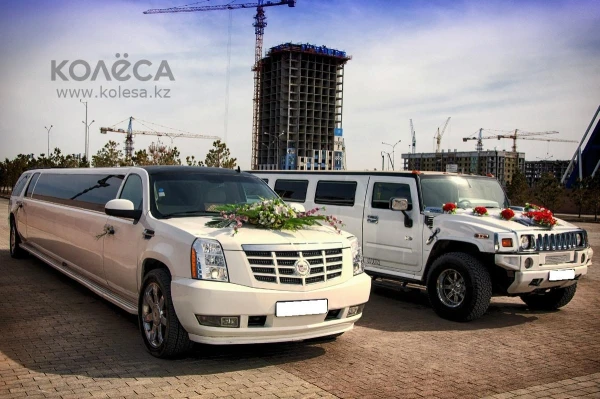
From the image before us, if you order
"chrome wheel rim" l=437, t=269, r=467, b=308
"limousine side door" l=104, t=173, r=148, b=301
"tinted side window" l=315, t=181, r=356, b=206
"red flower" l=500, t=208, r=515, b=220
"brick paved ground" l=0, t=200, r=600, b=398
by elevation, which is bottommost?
"brick paved ground" l=0, t=200, r=600, b=398

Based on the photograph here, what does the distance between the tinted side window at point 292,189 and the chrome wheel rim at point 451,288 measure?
11.4 feet

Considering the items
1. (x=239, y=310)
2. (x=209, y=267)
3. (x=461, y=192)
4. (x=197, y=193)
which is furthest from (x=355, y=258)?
(x=461, y=192)

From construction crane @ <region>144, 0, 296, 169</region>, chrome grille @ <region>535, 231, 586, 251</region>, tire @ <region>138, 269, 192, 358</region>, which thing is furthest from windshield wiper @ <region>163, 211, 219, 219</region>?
construction crane @ <region>144, 0, 296, 169</region>

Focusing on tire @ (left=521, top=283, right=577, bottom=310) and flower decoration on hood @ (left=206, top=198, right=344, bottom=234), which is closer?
flower decoration on hood @ (left=206, top=198, right=344, bottom=234)

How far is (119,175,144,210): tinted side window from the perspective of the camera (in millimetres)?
6573

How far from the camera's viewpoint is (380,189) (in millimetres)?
9508

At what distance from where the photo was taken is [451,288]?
318 inches

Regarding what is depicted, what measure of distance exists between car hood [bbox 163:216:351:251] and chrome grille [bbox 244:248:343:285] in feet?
0.35

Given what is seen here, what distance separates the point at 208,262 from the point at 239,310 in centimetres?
50

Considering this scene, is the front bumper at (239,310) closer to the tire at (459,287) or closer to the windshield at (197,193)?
the windshield at (197,193)

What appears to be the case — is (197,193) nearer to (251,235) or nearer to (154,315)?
(251,235)

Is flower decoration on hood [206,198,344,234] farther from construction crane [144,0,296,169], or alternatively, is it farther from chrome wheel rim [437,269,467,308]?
construction crane [144,0,296,169]

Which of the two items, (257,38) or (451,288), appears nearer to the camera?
(451,288)

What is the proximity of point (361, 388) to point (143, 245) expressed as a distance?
2565 millimetres
